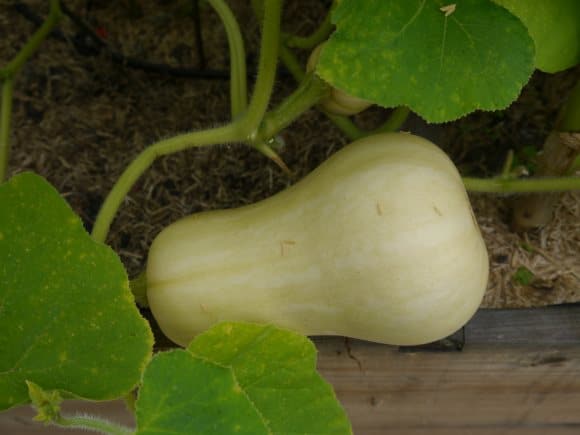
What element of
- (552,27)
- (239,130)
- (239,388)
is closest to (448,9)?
(552,27)

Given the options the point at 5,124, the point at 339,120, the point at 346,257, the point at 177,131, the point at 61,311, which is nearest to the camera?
the point at 61,311

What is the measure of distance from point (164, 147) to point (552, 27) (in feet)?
1.51

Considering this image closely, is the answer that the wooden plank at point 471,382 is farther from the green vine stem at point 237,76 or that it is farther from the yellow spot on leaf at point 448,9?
the yellow spot on leaf at point 448,9

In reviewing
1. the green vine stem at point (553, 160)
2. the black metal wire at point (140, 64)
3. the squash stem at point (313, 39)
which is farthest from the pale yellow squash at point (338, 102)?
the black metal wire at point (140, 64)

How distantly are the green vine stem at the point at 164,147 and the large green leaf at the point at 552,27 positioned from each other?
13.1 inches

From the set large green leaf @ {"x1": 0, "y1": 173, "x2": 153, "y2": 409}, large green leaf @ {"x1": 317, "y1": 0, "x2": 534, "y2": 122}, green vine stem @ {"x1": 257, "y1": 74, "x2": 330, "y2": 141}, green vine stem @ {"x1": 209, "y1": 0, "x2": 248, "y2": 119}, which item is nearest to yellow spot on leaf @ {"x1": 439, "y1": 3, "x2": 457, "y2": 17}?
large green leaf @ {"x1": 317, "y1": 0, "x2": 534, "y2": 122}

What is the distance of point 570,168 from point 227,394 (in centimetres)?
65

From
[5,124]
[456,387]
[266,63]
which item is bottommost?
[456,387]

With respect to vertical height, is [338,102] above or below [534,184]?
above

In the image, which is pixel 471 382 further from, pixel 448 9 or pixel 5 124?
pixel 5 124

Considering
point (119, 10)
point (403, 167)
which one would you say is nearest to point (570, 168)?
point (403, 167)

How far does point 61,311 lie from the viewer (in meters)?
0.73

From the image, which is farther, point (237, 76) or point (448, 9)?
point (237, 76)

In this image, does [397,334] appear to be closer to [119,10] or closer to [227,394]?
[227,394]
